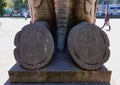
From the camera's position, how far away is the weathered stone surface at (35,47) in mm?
2057

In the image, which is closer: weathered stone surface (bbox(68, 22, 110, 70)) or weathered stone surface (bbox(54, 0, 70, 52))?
weathered stone surface (bbox(68, 22, 110, 70))

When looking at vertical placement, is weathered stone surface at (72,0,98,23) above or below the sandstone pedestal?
above

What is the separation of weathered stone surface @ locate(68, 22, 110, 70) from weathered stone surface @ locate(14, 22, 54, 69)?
0.20 meters

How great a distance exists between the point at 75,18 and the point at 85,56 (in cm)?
49

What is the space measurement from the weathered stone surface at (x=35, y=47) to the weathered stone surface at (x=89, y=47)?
0.66ft

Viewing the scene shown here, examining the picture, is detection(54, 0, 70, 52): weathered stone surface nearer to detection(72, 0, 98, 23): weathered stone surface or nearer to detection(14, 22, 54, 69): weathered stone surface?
detection(72, 0, 98, 23): weathered stone surface

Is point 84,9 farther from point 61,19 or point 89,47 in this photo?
point 89,47

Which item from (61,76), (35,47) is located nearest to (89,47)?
(61,76)

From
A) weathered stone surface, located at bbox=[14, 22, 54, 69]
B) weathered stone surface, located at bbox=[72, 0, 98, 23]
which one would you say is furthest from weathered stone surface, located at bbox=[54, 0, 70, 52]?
weathered stone surface, located at bbox=[14, 22, 54, 69]

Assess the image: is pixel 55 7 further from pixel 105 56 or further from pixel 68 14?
pixel 105 56

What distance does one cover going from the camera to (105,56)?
204 centimetres

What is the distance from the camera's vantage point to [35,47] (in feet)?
6.75

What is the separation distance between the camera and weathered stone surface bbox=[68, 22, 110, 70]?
6.70ft

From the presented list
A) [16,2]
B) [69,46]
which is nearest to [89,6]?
[69,46]
